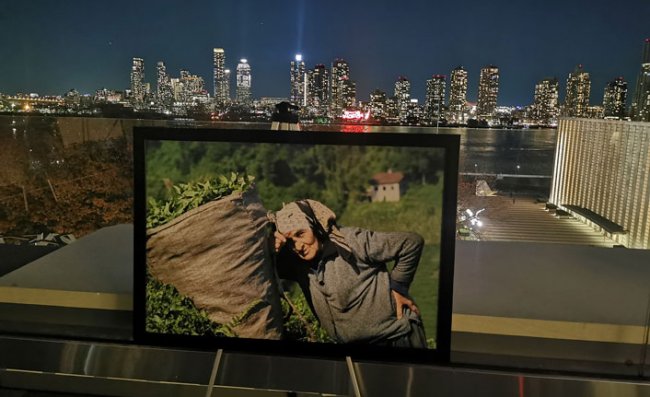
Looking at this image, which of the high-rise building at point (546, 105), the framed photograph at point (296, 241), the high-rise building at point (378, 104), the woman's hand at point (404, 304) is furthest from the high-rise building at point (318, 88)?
the high-rise building at point (546, 105)

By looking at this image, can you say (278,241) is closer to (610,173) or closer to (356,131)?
(356,131)

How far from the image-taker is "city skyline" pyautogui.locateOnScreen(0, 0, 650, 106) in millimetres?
2041

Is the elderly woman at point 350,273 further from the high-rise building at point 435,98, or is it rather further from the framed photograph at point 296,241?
the high-rise building at point 435,98

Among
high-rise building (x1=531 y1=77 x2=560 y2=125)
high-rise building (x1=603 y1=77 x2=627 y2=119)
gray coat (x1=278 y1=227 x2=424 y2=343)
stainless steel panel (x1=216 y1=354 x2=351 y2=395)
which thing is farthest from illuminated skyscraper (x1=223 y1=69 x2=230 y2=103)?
high-rise building (x1=603 y1=77 x2=627 y2=119)

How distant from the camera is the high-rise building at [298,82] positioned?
1795 millimetres

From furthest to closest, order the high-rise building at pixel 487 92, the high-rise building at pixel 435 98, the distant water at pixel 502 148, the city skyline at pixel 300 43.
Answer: the city skyline at pixel 300 43
the high-rise building at pixel 487 92
the high-rise building at pixel 435 98
the distant water at pixel 502 148

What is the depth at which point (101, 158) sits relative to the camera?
1.62 metres

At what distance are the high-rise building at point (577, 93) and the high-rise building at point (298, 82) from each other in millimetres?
1086

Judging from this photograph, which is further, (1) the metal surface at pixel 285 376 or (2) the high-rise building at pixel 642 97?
(2) the high-rise building at pixel 642 97

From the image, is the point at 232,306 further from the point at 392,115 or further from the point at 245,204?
the point at 392,115

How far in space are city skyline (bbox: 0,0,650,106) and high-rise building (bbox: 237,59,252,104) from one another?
0.11ft

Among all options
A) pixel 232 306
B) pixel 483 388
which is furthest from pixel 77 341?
pixel 483 388

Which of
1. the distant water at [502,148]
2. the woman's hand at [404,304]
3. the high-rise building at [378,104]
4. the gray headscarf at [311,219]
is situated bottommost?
Result: the woman's hand at [404,304]

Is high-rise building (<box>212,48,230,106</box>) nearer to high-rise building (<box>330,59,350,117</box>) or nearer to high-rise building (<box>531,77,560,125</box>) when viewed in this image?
high-rise building (<box>330,59,350,117</box>)
